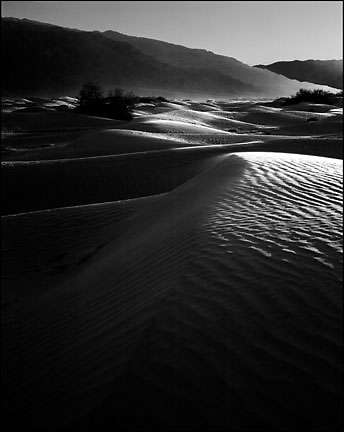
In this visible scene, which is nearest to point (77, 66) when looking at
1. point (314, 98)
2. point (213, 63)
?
point (213, 63)

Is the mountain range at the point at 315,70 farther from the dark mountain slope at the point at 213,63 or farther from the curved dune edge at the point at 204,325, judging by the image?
the curved dune edge at the point at 204,325

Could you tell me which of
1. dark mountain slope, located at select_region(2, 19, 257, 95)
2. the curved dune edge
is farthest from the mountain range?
the curved dune edge

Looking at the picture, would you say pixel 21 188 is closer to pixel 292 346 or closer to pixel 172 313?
pixel 172 313

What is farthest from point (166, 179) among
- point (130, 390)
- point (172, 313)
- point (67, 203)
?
point (130, 390)

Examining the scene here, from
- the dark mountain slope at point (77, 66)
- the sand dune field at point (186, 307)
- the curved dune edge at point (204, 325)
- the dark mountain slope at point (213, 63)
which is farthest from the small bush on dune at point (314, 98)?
the dark mountain slope at point (213, 63)

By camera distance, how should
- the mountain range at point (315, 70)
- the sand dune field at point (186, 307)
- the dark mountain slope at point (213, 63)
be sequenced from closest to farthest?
1. the sand dune field at point (186, 307)
2. the mountain range at point (315, 70)
3. the dark mountain slope at point (213, 63)

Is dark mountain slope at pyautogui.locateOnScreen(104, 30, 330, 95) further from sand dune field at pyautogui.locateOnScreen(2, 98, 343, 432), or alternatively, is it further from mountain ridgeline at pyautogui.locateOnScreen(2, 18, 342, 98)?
sand dune field at pyautogui.locateOnScreen(2, 98, 343, 432)
